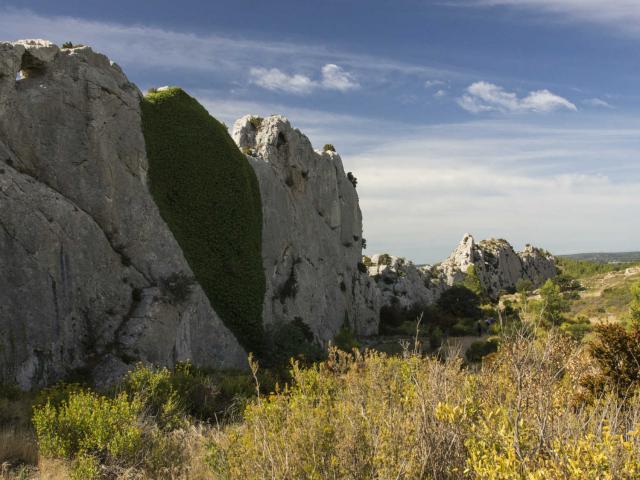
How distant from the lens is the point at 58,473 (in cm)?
650

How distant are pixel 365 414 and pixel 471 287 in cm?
5574

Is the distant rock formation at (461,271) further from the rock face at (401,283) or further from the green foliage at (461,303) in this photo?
the green foliage at (461,303)

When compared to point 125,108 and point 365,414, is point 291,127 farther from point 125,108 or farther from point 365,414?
point 365,414

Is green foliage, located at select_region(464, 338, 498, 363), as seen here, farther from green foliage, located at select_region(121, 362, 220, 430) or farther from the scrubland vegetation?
the scrubland vegetation

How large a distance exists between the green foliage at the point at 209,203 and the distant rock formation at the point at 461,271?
2842 centimetres

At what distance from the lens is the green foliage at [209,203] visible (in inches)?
894

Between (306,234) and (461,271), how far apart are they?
42.5 m

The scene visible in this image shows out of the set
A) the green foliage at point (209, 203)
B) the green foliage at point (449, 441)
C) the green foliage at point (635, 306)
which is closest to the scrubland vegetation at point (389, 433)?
the green foliage at point (449, 441)

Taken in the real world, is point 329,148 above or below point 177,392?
above

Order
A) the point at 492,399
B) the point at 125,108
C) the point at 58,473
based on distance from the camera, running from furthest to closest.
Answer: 1. the point at 125,108
2. the point at 58,473
3. the point at 492,399

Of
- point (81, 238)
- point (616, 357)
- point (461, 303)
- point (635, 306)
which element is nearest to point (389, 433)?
point (616, 357)

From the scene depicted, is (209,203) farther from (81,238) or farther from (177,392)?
(177,392)

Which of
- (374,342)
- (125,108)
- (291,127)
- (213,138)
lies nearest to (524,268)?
(374,342)

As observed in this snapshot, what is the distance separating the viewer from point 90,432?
6961 mm
